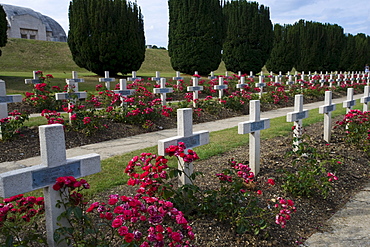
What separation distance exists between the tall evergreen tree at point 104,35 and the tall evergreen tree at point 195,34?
10.3 feet

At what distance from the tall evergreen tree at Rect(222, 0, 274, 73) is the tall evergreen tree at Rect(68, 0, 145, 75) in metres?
7.65

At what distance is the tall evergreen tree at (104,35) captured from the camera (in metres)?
17.1

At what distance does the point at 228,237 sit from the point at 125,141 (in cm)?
417

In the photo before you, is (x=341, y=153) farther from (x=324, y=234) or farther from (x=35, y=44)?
(x=35, y=44)

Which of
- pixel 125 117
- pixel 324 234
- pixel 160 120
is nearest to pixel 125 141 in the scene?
pixel 125 117

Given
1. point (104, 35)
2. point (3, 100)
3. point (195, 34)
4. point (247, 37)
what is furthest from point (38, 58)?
point (3, 100)

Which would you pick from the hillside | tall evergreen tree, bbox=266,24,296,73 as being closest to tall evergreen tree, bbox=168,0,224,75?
the hillside

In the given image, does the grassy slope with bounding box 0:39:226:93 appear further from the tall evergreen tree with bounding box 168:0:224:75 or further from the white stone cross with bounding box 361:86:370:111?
the white stone cross with bounding box 361:86:370:111

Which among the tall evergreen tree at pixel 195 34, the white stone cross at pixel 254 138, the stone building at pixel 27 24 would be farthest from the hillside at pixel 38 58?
the white stone cross at pixel 254 138

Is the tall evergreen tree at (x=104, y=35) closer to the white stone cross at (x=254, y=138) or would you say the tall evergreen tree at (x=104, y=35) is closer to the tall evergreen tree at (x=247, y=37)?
the tall evergreen tree at (x=247, y=37)

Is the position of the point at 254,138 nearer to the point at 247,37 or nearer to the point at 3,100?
the point at 3,100

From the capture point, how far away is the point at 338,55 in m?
33.2

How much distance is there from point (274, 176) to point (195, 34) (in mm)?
17114

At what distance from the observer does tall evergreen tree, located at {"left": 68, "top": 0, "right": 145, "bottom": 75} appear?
673 inches
